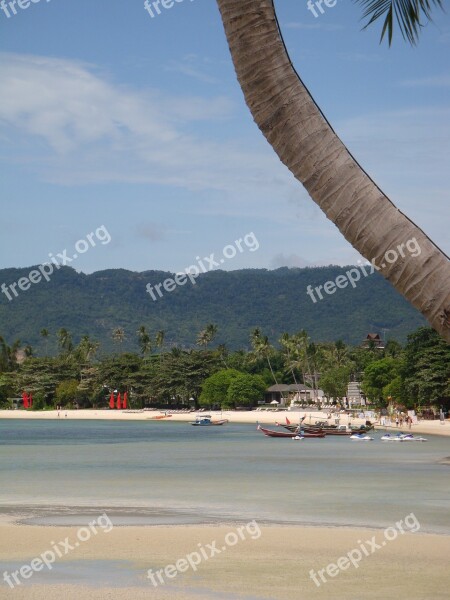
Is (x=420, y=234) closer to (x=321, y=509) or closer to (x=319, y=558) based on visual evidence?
(x=319, y=558)

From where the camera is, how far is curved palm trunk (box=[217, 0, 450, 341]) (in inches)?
212

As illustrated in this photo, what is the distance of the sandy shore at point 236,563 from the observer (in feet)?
53.8

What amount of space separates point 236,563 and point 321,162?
49.5 ft

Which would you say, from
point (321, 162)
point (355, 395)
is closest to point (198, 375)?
point (355, 395)

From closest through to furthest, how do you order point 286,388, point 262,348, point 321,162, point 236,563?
point 321,162 < point 236,563 < point 262,348 < point 286,388

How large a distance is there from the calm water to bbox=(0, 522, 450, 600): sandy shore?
2.81 m

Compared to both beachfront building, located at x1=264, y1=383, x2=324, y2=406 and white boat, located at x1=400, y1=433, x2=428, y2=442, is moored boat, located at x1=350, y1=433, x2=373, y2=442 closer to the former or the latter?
white boat, located at x1=400, y1=433, x2=428, y2=442

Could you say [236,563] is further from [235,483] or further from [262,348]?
[262,348]

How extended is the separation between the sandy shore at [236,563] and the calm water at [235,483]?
2810 mm

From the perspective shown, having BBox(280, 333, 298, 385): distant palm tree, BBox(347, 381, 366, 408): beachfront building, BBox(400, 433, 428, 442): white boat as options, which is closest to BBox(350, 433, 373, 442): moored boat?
BBox(400, 433, 428, 442): white boat

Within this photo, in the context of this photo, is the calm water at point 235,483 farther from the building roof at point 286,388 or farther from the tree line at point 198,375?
the building roof at point 286,388

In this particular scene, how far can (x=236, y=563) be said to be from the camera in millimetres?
19219

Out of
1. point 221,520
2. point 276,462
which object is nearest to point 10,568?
point 221,520

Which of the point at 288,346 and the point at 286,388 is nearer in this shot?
the point at 288,346
